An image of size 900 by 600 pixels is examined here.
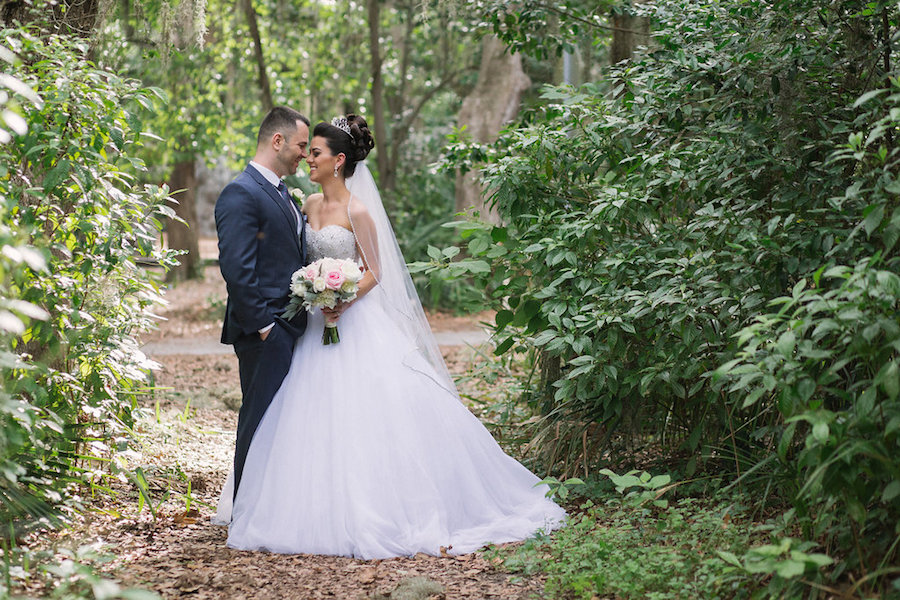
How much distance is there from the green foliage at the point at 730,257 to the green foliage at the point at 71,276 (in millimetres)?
1848

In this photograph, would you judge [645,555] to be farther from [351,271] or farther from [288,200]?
[288,200]

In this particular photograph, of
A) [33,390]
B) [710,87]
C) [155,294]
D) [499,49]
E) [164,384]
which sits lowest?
[164,384]

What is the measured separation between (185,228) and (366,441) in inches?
580

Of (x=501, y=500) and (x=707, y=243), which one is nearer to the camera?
(x=707, y=243)

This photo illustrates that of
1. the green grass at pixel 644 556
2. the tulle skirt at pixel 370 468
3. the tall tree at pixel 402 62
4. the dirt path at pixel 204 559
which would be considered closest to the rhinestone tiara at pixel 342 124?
the tulle skirt at pixel 370 468

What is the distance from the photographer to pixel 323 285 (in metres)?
4.58

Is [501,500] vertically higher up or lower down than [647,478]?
lower down

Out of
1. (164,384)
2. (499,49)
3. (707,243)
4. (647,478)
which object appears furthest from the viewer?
(499,49)

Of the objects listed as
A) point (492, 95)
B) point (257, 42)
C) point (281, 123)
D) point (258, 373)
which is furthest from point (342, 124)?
point (492, 95)

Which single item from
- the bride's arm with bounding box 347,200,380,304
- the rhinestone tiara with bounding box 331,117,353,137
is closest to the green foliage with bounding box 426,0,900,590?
the bride's arm with bounding box 347,200,380,304

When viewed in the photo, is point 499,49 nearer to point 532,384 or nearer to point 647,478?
point 532,384

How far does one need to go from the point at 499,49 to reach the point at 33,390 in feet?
38.4

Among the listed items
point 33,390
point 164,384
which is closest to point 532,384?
point 33,390

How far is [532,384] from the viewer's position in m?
6.41
